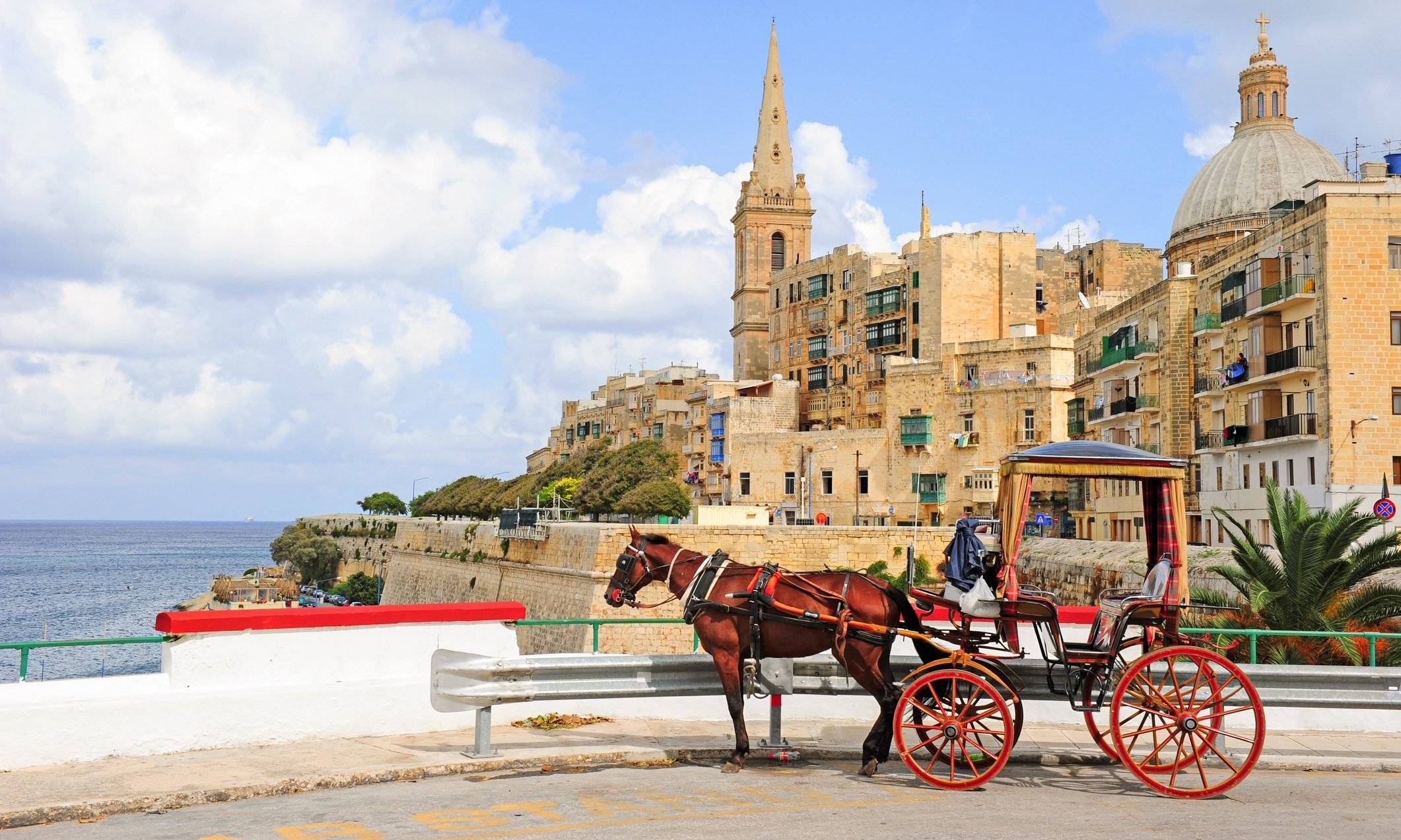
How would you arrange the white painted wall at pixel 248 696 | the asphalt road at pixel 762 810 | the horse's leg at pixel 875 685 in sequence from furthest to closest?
the horse's leg at pixel 875 685, the white painted wall at pixel 248 696, the asphalt road at pixel 762 810

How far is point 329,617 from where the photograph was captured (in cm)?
973

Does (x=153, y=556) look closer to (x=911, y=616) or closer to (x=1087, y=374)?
(x=1087, y=374)

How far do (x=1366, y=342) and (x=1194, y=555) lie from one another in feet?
30.7

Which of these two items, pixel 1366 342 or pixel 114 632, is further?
Result: pixel 114 632

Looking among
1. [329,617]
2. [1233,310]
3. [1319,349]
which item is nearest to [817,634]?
[329,617]

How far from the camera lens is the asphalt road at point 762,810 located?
24.4 feet

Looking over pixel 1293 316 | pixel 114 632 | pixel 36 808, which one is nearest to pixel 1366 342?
pixel 1293 316

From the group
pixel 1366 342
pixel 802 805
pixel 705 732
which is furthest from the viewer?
pixel 1366 342

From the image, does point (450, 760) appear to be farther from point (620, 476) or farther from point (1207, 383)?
point (620, 476)

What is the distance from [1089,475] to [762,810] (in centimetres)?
363

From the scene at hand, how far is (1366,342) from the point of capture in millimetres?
35844

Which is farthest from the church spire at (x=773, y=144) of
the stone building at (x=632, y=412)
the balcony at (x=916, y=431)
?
the balcony at (x=916, y=431)

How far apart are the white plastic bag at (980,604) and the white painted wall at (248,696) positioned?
3.74 metres

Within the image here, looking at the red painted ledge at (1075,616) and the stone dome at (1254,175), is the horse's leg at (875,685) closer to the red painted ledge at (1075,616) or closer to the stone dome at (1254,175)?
the red painted ledge at (1075,616)
